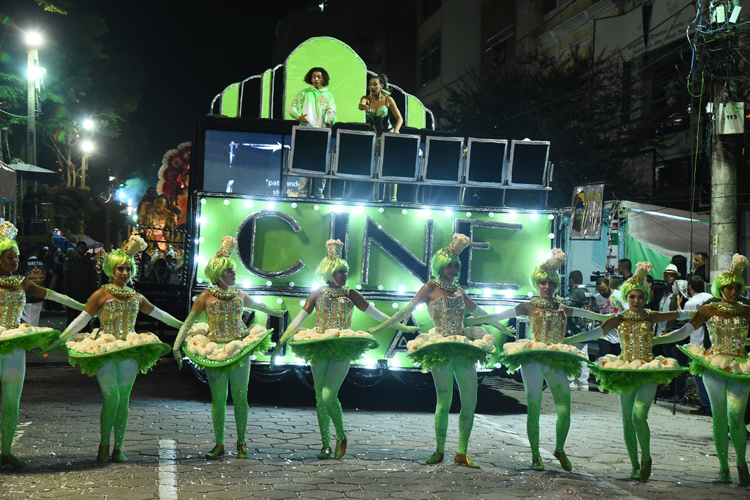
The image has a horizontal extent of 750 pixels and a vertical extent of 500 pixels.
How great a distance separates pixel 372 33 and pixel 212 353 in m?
49.2

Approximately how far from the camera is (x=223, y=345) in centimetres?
707

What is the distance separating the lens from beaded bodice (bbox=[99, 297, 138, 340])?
6949 millimetres

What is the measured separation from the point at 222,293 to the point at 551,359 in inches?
115

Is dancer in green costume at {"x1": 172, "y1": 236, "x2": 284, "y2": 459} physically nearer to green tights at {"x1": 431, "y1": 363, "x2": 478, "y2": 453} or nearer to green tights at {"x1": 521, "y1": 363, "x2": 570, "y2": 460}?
green tights at {"x1": 431, "y1": 363, "x2": 478, "y2": 453}

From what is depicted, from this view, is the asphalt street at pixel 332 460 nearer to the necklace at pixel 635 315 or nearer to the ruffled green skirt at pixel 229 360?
the ruffled green skirt at pixel 229 360

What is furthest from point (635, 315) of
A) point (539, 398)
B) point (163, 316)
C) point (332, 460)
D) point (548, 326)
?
point (163, 316)

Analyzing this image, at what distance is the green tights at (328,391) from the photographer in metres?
7.23

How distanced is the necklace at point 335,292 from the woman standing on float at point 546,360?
60.6 inches

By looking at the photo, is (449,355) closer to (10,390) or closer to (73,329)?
(73,329)

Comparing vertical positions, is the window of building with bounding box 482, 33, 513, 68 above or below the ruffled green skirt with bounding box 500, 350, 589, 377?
above

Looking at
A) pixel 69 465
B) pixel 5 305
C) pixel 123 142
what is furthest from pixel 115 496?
pixel 123 142

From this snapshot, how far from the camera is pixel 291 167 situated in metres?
10.2

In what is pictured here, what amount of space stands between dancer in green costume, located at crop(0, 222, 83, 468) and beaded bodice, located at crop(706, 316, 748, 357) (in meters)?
5.69

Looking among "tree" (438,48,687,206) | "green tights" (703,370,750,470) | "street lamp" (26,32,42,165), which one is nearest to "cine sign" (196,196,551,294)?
"green tights" (703,370,750,470)
